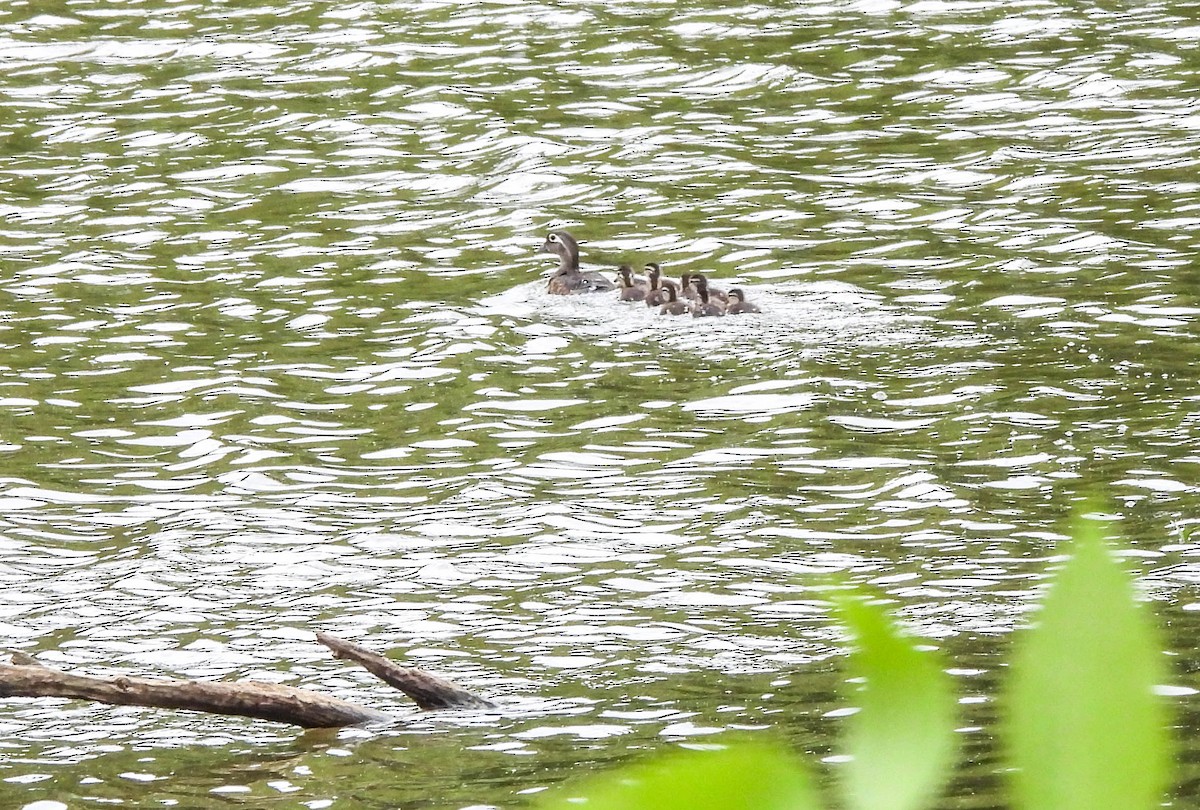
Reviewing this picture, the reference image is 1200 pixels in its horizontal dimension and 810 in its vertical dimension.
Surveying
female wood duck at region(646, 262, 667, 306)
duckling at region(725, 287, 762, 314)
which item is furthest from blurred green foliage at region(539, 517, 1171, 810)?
female wood duck at region(646, 262, 667, 306)

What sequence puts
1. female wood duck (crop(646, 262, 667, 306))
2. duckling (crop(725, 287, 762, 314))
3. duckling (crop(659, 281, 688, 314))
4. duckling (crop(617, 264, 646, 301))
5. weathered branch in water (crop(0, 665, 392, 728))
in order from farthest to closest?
duckling (crop(617, 264, 646, 301)), female wood duck (crop(646, 262, 667, 306)), duckling (crop(659, 281, 688, 314)), duckling (crop(725, 287, 762, 314)), weathered branch in water (crop(0, 665, 392, 728))

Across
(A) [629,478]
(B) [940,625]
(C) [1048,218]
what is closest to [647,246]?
(C) [1048,218]

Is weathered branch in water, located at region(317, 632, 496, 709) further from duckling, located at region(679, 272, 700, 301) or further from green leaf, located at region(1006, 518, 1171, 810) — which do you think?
green leaf, located at region(1006, 518, 1171, 810)

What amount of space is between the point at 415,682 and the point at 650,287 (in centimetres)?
641

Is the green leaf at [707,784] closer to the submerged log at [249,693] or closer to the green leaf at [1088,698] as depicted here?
the green leaf at [1088,698]

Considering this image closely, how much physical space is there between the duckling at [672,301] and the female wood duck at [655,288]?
0.19 feet

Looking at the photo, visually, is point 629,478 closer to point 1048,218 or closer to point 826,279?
point 826,279

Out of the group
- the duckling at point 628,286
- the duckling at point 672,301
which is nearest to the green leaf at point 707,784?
the duckling at point 672,301

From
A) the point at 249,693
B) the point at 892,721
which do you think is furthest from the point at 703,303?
the point at 892,721

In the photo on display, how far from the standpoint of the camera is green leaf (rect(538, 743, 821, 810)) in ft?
1.67

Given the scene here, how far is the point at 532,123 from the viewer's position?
17.5 m

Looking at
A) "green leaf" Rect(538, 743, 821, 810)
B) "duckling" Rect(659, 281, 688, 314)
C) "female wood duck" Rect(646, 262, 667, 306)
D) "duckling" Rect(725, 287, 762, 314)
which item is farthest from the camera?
"female wood duck" Rect(646, 262, 667, 306)

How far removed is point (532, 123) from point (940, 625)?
35.0 feet

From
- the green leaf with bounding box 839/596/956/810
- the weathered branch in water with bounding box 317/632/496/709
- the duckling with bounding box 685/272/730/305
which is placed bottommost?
the weathered branch in water with bounding box 317/632/496/709
